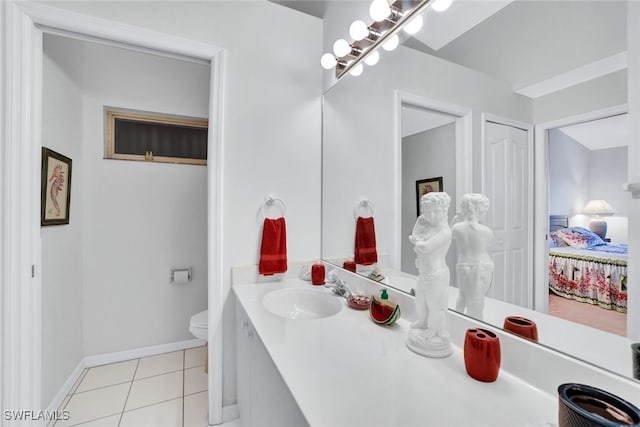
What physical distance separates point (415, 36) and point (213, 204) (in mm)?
1282

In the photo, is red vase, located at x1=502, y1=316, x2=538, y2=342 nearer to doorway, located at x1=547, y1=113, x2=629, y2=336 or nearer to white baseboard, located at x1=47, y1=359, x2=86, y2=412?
doorway, located at x1=547, y1=113, x2=629, y2=336

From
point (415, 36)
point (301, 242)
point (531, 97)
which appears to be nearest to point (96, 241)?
point (301, 242)

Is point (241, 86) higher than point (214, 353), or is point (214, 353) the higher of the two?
point (241, 86)

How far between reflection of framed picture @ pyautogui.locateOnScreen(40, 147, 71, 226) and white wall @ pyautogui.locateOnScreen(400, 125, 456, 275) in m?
→ 1.89

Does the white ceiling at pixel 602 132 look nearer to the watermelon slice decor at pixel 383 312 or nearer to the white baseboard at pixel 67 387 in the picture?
the watermelon slice decor at pixel 383 312

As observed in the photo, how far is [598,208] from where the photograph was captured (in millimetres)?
641

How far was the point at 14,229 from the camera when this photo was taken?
1.23 meters

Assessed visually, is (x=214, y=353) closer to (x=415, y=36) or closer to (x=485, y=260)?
(x=485, y=260)

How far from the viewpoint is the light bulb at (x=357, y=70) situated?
1.53 meters

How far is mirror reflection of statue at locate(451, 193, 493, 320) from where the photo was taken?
0.86m

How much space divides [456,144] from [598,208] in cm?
44

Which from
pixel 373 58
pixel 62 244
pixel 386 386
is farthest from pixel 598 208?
pixel 62 244

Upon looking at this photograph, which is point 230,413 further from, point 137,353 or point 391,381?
point 391,381

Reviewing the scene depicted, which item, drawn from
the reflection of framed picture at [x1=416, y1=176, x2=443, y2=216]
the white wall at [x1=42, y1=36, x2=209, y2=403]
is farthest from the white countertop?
the white wall at [x1=42, y1=36, x2=209, y2=403]
